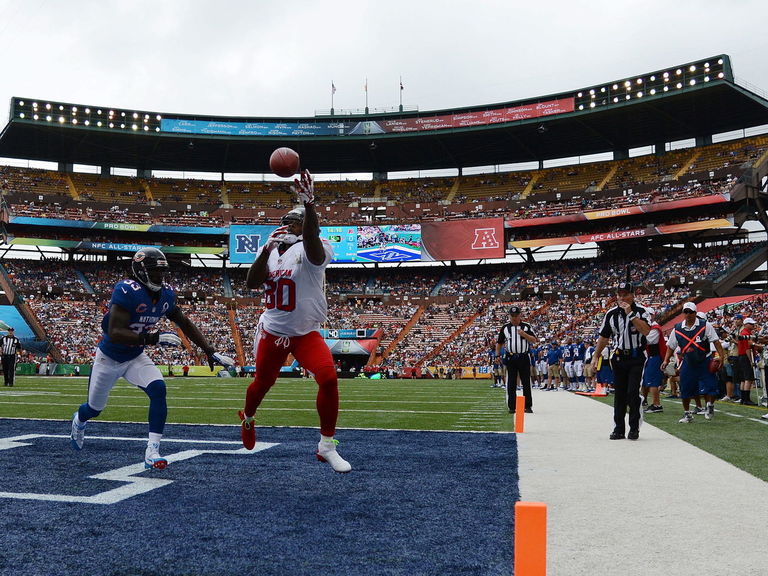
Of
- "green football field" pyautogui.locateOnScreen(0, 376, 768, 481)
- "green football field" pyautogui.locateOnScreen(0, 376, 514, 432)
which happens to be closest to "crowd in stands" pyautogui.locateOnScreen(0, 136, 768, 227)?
"green football field" pyautogui.locateOnScreen(0, 376, 768, 481)

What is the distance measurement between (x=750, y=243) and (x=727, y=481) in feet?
127

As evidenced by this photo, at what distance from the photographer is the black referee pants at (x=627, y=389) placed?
7535 mm

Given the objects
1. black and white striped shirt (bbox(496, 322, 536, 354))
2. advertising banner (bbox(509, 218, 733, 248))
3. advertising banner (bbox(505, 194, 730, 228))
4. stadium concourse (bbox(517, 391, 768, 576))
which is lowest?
stadium concourse (bbox(517, 391, 768, 576))

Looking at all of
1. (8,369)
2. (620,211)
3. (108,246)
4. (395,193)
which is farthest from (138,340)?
(395,193)

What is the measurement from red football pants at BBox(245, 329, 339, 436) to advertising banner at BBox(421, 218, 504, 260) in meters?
38.0

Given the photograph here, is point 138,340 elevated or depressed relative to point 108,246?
depressed

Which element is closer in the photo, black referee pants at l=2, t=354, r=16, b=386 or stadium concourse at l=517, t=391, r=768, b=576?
stadium concourse at l=517, t=391, r=768, b=576

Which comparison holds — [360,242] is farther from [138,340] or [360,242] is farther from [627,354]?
[138,340]

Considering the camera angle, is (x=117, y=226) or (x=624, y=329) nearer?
(x=624, y=329)

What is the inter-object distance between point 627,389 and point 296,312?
486cm

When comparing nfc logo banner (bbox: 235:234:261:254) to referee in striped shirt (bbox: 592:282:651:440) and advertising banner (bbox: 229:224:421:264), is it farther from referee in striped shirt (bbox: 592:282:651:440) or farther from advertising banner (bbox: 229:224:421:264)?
referee in striped shirt (bbox: 592:282:651:440)

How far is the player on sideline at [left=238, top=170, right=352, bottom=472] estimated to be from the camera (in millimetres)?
4879

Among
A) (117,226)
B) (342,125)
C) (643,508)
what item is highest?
(342,125)

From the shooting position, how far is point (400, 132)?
46156mm
